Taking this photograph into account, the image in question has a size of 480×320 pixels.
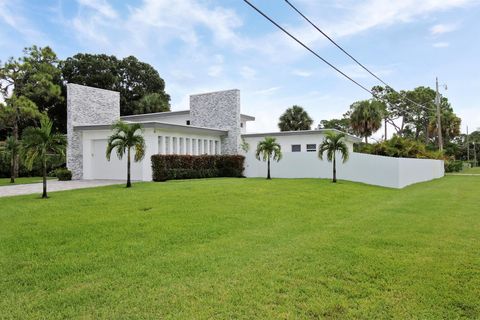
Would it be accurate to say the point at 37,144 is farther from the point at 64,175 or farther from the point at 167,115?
the point at 167,115

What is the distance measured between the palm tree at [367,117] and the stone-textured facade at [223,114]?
54.3 feet

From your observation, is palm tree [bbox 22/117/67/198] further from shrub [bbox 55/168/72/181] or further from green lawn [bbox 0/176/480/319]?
shrub [bbox 55/168/72/181]

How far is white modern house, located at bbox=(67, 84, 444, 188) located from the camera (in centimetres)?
2083

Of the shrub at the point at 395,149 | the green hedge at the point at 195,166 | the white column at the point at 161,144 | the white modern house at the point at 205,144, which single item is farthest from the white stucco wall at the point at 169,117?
the shrub at the point at 395,149

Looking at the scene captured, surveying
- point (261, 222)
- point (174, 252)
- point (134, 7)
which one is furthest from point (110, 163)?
point (174, 252)

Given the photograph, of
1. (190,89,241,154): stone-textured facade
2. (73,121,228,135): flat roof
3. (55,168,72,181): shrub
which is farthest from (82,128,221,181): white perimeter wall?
(190,89,241,154): stone-textured facade

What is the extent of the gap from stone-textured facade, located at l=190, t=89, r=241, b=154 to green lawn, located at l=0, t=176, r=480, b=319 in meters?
15.2

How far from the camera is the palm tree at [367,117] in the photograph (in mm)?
36375

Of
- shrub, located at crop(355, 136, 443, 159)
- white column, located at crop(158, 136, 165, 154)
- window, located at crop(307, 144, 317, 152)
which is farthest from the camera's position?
shrub, located at crop(355, 136, 443, 159)

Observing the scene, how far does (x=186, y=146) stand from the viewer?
75.6 feet

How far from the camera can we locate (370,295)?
4.43m

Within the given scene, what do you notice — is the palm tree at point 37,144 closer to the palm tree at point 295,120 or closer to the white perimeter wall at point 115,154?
the white perimeter wall at point 115,154

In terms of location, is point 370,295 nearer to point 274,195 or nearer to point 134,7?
point 274,195

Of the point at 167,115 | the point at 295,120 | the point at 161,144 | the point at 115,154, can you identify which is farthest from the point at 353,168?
the point at 167,115
